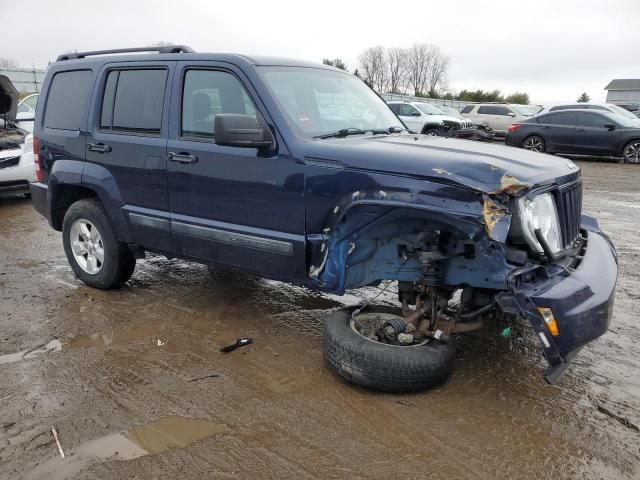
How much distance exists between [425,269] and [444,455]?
1025mm

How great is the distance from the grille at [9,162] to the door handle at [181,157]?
20.0ft

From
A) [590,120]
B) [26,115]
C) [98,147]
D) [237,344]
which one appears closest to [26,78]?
[26,115]

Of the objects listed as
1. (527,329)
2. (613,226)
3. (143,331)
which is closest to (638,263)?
(613,226)

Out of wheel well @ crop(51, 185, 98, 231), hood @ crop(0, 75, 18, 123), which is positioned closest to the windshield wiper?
wheel well @ crop(51, 185, 98, 231)

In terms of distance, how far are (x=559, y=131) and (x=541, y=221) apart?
47.8 ft

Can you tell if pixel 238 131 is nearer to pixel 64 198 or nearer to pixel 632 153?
pixel 64 198

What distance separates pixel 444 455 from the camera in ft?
8.86

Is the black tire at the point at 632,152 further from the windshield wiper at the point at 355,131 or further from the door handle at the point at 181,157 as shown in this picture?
the door handle at the point at 181,157

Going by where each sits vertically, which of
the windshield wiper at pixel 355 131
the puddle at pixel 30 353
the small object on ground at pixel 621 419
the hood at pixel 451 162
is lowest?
the puddle at pixel 30 353

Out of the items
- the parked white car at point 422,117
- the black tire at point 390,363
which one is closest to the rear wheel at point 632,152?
the parked white car at point 422,117

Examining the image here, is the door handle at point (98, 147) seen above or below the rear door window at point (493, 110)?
below

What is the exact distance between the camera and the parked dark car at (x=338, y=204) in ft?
9.56

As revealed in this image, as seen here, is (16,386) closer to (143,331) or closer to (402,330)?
(143,331)

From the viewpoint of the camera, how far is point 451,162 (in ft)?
9.89
